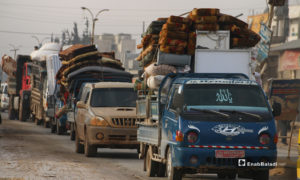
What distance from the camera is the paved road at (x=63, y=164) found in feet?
51.0

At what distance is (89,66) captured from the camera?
31.6m

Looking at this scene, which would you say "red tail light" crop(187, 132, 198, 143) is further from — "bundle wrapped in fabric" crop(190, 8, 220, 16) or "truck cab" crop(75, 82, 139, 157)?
"truck cab" crop(75, 82, 139, 157)

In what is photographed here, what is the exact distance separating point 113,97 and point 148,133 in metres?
7.13

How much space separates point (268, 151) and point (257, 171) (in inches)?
25.5

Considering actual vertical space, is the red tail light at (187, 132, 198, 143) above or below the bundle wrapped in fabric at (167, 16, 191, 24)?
below

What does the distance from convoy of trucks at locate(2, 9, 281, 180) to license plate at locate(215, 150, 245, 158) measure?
16 mm

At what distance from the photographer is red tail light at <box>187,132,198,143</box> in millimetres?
13064

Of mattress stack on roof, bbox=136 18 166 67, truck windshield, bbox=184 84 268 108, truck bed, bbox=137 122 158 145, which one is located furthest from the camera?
mattress stack on roof, bbox=136 18 166 67

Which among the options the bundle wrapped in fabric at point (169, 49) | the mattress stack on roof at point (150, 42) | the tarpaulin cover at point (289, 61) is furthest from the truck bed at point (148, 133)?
the tarpaulin cover at point (289, 61)

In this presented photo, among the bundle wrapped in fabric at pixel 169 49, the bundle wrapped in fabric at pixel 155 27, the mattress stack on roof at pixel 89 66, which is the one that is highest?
the bundle wrapped in fabric at pixel 155 27

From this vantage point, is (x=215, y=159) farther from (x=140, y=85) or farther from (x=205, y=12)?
(x=205, y=12)

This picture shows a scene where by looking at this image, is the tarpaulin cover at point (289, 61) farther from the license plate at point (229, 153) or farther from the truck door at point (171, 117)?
the license plate at point (229, 153)

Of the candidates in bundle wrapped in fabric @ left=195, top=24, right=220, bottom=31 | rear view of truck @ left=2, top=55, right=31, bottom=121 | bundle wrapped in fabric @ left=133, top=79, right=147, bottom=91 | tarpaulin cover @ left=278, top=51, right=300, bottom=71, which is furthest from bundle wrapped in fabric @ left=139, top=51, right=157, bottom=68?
tarpaulin cover @ left=278, top=51, right=300, bottom=71

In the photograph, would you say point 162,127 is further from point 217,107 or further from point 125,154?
point 125,154
